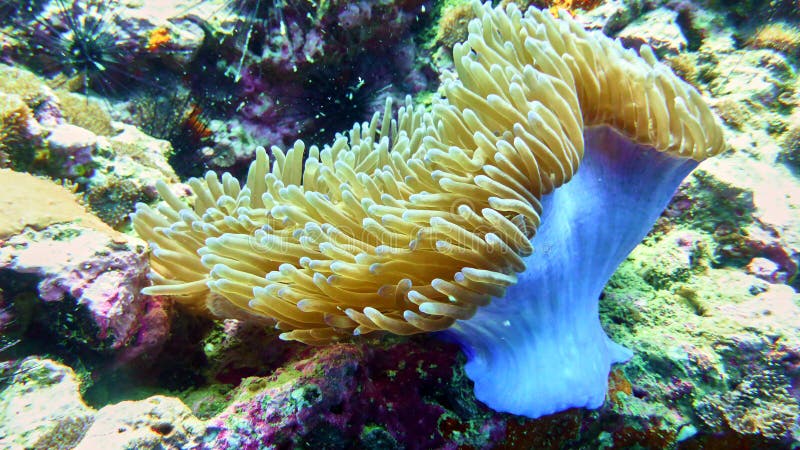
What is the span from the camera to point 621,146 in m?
2.21

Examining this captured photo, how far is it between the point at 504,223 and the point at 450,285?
332mm

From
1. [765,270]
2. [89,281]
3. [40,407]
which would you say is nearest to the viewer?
[40,407]

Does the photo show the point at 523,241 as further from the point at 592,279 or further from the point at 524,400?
the point at 524,400

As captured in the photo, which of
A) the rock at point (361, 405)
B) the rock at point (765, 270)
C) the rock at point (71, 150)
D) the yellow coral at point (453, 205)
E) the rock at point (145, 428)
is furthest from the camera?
the rock at point (71, 150)

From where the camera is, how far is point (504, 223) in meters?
1.76

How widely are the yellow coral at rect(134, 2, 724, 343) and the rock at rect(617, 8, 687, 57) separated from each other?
187 cm

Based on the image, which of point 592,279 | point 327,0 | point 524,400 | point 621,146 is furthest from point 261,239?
point 327,0

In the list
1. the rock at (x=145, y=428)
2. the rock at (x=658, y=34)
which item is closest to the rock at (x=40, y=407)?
the rock at (x=145, y=428)

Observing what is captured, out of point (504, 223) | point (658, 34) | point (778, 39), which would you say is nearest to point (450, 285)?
point (504, 223)

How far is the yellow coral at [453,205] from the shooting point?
1852 millimetres

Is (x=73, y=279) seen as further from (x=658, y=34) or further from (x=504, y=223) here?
(x=658, y=34)

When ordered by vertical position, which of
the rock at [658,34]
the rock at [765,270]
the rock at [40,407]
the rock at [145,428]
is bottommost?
the rock at [765,270]

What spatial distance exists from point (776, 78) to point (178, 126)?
5440 millimetres

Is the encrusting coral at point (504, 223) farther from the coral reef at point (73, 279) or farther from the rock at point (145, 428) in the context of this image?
the rock at point (145, 428)
